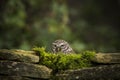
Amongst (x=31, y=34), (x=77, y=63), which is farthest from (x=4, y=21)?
(x=77, y=63)

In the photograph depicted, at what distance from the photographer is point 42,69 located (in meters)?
4.54

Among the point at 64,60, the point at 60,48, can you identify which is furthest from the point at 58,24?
the point at 64,60

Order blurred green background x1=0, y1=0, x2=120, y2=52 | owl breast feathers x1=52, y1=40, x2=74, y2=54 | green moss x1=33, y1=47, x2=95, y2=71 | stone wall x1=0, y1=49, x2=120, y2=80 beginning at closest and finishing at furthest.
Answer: stone wall x1=0, y1=49, x2=120, y2=80, green moss x1=33, y1=47, x2=95, y2=71, owl breast feathers x1=52, y1=40, x2=74, y2=54, blurred green background x1=0, y1=0, x2=120, y2=52

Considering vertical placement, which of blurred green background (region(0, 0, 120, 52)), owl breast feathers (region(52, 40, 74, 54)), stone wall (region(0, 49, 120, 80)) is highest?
blurred green background (region(0, 0, 120, 52))

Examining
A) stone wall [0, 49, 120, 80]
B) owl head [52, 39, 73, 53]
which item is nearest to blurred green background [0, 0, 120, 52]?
owl head [52, 39, 73, 53]

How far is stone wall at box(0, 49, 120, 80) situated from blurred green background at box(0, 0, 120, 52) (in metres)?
4.68

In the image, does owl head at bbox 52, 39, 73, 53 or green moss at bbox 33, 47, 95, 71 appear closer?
green moss at bbox 33, 47, 95, 71

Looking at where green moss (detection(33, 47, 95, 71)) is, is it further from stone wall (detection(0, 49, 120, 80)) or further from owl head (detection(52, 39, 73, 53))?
owl head (detection(52, 39, 73, 53))

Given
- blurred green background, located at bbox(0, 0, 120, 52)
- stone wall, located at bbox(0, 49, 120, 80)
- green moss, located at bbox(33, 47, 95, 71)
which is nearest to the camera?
stone wall, located at bbox(0, 49, 120, 80)

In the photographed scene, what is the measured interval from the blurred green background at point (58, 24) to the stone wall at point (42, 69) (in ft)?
15.4

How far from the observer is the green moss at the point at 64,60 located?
461 centimetres

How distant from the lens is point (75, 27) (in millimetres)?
13867

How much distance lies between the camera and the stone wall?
441 cm

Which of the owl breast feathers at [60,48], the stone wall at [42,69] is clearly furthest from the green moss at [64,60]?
the owl breast feathers at [60,48]
